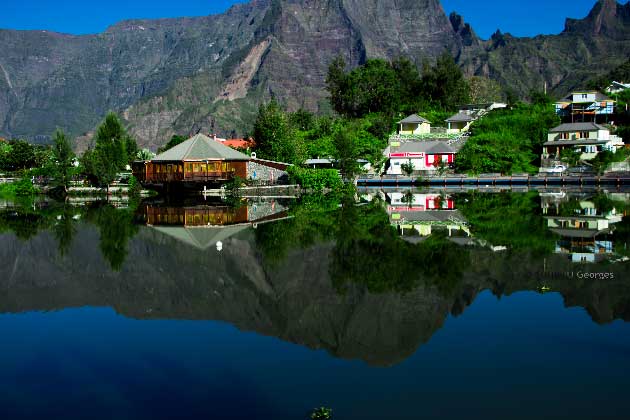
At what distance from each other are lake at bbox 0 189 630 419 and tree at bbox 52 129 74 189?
126 feet

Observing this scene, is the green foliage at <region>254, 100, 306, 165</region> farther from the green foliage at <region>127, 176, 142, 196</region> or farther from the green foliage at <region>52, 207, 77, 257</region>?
the green foliage at <region>52, 207, 77, 257</region>

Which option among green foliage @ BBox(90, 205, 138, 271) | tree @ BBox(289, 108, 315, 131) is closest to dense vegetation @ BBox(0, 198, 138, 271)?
green foliage @ BBox(90, 205, 138, 271)

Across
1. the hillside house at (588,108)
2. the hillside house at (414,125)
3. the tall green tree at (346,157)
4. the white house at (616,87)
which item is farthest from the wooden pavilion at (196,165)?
the white house at (616,87)

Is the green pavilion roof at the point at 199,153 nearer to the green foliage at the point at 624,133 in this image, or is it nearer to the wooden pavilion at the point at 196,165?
the wooden pavilion at the point at 196,165

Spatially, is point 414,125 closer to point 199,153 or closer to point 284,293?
point 199,153

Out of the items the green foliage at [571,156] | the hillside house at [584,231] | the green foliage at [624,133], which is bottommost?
the hillside house at [584,231]

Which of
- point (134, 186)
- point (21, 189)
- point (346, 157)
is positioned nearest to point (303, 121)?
point (346, 157)

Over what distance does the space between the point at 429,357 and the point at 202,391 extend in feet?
10.7

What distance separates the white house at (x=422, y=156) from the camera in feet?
222

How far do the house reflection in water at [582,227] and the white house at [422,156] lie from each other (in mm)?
31197

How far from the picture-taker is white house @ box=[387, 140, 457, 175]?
67.7 m

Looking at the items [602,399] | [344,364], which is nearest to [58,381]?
[344,364]

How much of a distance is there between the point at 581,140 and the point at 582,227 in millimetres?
44864

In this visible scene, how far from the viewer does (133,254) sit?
1994cm
